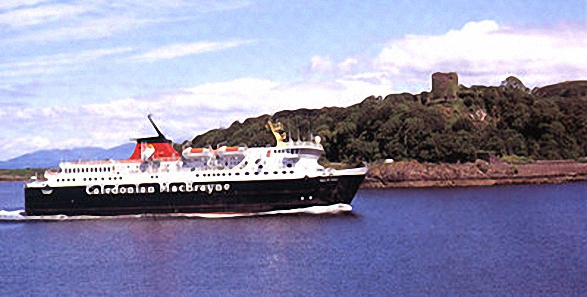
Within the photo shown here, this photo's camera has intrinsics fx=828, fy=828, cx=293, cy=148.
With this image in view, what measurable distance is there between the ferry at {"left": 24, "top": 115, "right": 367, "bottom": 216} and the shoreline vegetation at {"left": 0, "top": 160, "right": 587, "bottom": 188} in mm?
37243

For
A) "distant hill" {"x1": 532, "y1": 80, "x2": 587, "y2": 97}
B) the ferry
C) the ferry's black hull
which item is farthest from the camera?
"distant hill" {"x1": 532, "y1": 80, "x2": 587, "y2": 97}

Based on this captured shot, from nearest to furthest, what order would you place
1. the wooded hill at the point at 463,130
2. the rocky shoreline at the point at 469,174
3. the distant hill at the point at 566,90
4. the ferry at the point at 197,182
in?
the ferry at the point at 197,182
the rocky shoreline at the point at 469,174
the wooded hill at the point at 463,130
the distant hill at the point at 566,90

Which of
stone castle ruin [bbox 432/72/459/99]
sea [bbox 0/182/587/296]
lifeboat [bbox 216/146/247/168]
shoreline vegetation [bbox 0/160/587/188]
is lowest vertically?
sea [bbox 0/182/587/296]

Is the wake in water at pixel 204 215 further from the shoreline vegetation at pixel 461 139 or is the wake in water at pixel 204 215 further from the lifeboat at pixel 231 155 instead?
the shoreline vegetation at pixel 461 139

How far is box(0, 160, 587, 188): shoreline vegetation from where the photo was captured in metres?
94.4

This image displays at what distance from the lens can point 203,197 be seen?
192 feet

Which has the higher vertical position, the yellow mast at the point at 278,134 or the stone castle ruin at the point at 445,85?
the stone castle ruin at the point at 445,85

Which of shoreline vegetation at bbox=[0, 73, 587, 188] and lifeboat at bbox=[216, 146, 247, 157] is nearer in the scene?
lifeboat at bbox=[216, 146, 247, 157]

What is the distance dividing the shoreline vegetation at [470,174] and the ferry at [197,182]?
37.2 meters

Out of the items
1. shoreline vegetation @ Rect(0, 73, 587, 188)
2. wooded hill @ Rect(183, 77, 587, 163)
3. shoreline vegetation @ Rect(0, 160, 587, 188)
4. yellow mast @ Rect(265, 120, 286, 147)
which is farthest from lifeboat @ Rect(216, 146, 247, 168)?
wooded hill @ Rect(183, 77, 587, 163)

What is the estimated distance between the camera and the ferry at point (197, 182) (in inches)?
2244

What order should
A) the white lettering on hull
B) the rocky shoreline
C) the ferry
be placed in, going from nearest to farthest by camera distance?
the ferry
the white lettering on hull
the rocky shoreline

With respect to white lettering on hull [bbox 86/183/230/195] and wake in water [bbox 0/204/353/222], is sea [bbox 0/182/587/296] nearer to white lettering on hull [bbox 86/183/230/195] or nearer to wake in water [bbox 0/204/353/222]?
wake in water [bbox 0/204/353/222]

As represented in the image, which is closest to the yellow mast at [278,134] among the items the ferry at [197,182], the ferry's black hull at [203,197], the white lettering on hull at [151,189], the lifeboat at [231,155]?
the ferry at [197,182]
